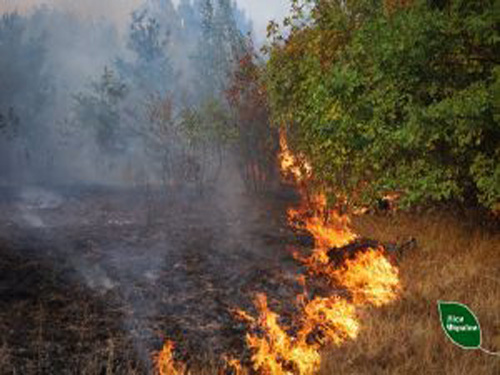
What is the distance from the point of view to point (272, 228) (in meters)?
22.1

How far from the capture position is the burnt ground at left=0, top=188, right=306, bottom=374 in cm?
927

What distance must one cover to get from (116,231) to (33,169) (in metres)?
44.5

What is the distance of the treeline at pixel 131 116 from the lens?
3441 centimetres

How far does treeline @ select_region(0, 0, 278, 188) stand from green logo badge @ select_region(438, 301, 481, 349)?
25.2 m

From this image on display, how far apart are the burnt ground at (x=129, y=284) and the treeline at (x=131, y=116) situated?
9.41m

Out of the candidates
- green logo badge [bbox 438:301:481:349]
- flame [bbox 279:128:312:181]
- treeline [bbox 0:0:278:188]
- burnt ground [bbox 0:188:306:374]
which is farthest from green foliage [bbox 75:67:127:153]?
green logo badge [bbox 438:301:481:349]

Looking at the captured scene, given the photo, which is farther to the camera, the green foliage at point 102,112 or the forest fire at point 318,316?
the green foliage at point 102,112

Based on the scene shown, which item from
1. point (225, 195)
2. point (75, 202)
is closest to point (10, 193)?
point (75, 202)

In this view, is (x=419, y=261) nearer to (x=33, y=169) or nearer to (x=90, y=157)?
(x=33, y=169)

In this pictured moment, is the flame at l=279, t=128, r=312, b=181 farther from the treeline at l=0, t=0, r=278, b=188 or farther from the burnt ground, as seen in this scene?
the treeline at l=0, t=0, r=278, b=188

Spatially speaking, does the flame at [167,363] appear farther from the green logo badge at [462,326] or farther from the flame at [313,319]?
the green logo badge at [462,326]

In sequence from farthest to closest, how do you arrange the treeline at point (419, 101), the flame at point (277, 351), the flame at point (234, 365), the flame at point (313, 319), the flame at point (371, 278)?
the flame at point (371, 278) < the treeline at point (419, 101) < the flame at point (313, 319) < the flame at point (234, 365) < the flame at point (277, 351)

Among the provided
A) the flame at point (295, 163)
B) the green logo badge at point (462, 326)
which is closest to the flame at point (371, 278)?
the flame at point (295, 163)

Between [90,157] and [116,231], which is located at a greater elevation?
[90,157]
